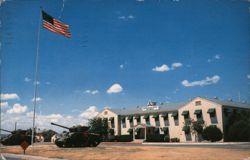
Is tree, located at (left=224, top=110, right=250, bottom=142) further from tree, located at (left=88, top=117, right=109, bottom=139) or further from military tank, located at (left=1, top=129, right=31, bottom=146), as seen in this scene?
military tank, located at (left=1, top=129, right=31, bottom=146)

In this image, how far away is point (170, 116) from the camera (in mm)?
55125

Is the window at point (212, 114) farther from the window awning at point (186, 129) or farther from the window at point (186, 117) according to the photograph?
the window awning at point (186, 129)

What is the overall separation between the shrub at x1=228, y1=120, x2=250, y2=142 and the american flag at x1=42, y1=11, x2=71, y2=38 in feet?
90.5

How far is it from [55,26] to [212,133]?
28.9 m

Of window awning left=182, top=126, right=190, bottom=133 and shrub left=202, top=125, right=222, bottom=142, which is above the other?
window awning left=182, top=126, right=190, bottom=133

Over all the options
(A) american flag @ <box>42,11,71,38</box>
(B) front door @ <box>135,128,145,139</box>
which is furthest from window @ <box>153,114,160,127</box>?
(A) american flag @ <box>42,11,71,38</box>

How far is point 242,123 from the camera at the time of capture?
4172 centimetres

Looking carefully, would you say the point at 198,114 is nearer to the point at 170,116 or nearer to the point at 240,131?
the point at 170,116

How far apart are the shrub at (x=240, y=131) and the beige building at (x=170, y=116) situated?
3.70m

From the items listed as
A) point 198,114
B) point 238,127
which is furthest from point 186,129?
point 238,127

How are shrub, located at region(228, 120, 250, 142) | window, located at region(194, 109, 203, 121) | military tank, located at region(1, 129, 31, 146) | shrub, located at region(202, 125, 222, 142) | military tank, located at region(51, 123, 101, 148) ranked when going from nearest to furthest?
1. military tank, located at region(51, 123, 101, 148)
2. military tank, located at region(1, 129, 31, 146)
3. shrub, located at region(228, 120, 250, 142)
4. shrub, located at region(202, 125, 222, 142)
5. window, located at region(194, 109, 203, 121)

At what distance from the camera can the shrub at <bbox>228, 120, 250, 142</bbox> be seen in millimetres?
41112

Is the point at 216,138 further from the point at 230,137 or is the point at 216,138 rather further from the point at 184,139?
the point at 184,139

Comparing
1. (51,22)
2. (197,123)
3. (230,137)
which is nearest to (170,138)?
(197,123)
